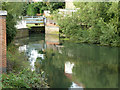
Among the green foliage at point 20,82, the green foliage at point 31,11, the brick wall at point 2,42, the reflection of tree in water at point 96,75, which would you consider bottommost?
the reflection of tree in water at point 96,75

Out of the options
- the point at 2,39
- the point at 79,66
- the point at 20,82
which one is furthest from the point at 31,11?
the point at 20,82

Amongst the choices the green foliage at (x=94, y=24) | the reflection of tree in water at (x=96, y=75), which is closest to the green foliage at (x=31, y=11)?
the green foliage at (x=94, y=24)

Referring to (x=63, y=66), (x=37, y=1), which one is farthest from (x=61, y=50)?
(x=37, y=1)

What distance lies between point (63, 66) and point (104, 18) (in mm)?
7852

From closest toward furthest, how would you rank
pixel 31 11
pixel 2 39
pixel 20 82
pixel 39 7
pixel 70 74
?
pixel 20 82 → pixel 2 39 → pixel 70 74 → pixel 39 7 → pixel 31 11

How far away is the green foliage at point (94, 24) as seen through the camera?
17.6m

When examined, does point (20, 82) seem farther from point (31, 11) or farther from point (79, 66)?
point (31, 11)

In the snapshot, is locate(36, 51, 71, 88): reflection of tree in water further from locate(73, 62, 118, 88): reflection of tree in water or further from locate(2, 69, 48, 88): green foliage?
locate(2, 69, 48, 88): green foliage

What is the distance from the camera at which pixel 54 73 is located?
35.3 ft

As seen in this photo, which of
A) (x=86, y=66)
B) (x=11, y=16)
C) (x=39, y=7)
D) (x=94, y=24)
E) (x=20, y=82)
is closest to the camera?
(x=20, y=82)

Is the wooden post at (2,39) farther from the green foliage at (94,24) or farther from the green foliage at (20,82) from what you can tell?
the green foliage at (94,24)

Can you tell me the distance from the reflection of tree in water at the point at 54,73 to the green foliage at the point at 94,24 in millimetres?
5223

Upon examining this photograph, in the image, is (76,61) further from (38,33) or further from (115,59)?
(38,33)

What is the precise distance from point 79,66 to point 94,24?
7.40 m
